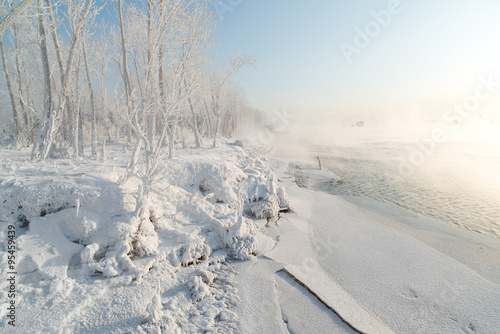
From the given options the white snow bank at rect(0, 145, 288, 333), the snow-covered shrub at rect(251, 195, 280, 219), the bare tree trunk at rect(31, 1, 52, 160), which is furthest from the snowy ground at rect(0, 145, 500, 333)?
the bare tree trunk at rect(31, 1, 52, 160)

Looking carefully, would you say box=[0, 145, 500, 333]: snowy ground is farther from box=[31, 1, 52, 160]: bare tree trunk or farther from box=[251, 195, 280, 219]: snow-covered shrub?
box=[31, 1, 52, 160]: bare tree trunk

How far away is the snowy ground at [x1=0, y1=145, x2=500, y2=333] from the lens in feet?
9.68

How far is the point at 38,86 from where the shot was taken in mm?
18234

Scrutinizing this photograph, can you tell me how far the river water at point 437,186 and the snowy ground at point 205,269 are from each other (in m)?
1.73

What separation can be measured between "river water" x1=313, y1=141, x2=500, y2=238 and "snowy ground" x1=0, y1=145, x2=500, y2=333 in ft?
5.67

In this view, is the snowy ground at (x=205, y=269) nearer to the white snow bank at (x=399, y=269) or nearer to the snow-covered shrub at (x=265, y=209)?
the white snow bank at (x=399, y=269)

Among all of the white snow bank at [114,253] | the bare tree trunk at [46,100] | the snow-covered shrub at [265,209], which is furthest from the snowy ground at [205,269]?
the bare tree trunk at [46,100]

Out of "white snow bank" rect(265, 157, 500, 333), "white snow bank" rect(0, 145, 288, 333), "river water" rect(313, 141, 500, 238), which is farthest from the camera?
"river water" rect(313, 141, 500, 238)

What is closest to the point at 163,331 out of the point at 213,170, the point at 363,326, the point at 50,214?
the point at 363,326

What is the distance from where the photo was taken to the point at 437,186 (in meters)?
9.96

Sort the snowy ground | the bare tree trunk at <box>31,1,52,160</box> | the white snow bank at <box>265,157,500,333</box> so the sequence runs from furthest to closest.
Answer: the bare tree trunk at <box>31,1,52,160</box>, the white snow bank at <box>265,157,500,333</box>, the snowy ground

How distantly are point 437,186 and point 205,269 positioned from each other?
426 inches

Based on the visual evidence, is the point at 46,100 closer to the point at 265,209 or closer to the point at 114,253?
the point at 114,253

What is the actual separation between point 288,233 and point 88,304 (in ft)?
13.9
